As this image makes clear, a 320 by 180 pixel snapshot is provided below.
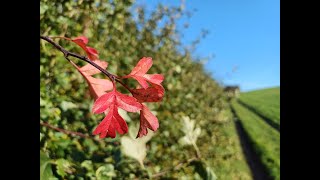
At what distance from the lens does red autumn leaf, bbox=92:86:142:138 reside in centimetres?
63

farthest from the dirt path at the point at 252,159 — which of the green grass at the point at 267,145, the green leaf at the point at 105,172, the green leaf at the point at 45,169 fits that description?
the green leaf at the point at 45,169

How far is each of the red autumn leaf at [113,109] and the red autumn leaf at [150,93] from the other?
1.1 inches

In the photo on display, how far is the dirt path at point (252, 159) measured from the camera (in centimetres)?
1213

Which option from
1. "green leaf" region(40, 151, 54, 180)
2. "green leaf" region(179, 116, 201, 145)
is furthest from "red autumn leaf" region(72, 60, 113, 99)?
"green leaf" region(179, 116, 201, 145)

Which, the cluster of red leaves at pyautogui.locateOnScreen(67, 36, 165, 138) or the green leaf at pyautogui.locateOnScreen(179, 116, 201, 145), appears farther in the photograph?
the green leaf at pyautogui.locateOnScreen(179, 116, 201, 145)

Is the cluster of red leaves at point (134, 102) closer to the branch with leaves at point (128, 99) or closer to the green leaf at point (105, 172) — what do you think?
the branch with leaves at point (128, 99)

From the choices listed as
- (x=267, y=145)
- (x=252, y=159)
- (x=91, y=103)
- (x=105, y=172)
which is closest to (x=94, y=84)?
(x=105, y=172)

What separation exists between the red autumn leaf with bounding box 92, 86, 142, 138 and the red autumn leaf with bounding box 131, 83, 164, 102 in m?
0.03

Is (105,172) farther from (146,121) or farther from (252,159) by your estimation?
(252,159)

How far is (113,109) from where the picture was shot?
643 mm

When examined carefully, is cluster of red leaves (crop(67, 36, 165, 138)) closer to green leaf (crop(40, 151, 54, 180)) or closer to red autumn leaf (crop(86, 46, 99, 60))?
red autumn leaf (crop(86, 46, 99, 60))

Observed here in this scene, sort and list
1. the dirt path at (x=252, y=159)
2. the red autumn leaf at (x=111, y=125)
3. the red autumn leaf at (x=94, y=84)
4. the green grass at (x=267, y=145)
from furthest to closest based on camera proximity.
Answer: the green grass at (x=267, y=145) < the dirt path at (x=252, y=159) < the red autumn leaf at (x=94, y=84) < the red autumn leaf at (x=111, y=125)
